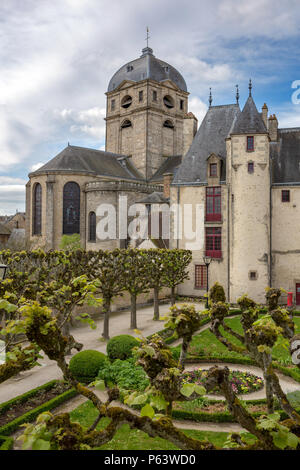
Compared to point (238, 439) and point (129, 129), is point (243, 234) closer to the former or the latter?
point (238, 439)

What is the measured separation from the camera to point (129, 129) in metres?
44.5

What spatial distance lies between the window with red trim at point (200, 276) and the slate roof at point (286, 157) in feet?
25.1

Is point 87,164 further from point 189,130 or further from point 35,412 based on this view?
point 35,412

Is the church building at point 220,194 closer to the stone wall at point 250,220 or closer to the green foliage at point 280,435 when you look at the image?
the stone wall at point 250,220

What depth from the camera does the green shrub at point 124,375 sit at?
34.9 ft

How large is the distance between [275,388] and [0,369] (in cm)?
400

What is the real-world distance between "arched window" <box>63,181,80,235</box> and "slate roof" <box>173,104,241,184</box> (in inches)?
426

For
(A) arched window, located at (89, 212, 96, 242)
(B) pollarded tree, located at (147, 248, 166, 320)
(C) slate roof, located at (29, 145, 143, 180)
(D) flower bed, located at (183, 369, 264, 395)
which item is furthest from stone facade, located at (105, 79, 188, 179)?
(D) flower bed, located at (183, 369, 264, 395)

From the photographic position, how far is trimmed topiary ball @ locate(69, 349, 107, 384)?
11.6m

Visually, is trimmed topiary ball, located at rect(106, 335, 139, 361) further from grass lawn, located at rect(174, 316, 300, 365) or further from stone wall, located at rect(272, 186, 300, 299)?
stone wall, located at rect(272, 186, 300, 299)

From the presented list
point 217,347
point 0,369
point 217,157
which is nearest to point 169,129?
point 217,157

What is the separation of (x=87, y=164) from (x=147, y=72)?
1618 centimetres

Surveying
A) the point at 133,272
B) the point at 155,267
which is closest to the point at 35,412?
the point at 133,272
